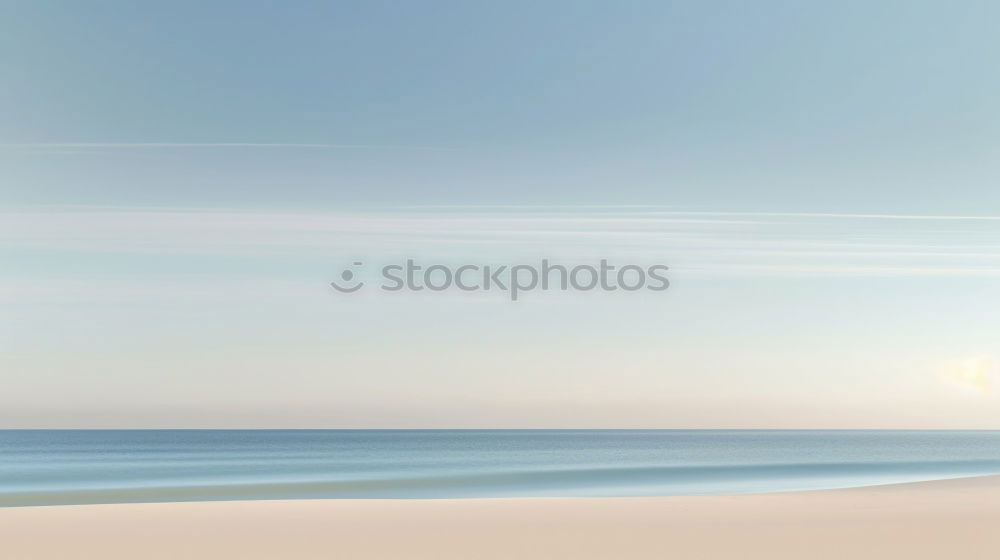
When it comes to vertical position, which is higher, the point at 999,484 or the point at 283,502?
the point at 999,484

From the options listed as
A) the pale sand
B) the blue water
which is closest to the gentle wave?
the blue water

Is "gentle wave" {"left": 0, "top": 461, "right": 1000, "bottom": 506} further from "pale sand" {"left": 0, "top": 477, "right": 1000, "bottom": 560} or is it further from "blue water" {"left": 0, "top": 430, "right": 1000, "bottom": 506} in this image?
"pale sand" {"left": 0, "top": 477, "right": 1000, "bottom": 560}

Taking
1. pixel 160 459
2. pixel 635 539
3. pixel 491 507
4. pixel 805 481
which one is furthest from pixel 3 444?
pixel 635 539

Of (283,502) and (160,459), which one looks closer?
(283,502)

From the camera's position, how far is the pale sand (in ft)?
27.2

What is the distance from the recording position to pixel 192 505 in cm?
1173

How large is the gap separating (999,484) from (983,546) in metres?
7.25

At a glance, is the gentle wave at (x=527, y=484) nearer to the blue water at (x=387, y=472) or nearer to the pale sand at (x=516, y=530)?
the blue water at (x=387, y=472)

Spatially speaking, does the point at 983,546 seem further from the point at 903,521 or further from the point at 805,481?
the point at 805,481

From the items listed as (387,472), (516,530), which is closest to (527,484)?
(387,472)

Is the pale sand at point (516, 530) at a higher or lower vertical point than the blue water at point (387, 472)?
lower

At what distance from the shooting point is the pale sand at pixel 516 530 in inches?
326

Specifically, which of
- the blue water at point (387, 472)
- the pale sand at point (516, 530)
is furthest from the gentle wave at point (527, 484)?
the pale sand at point (516, 530)

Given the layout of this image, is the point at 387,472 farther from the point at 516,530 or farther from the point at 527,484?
the point at 516,530
